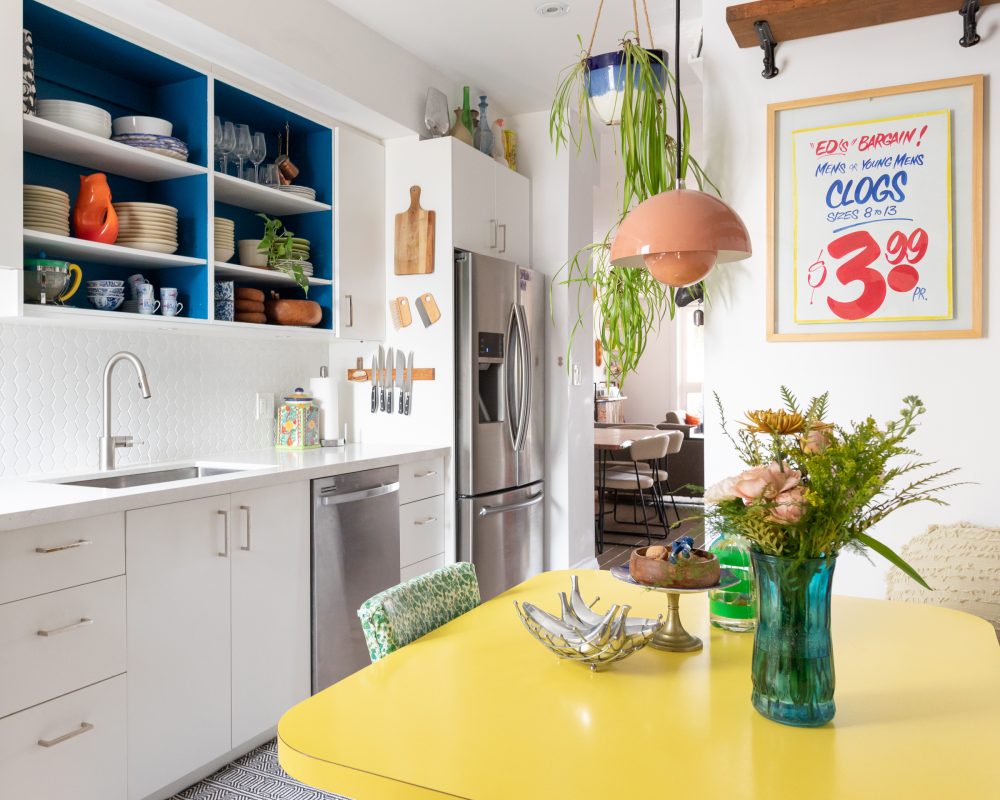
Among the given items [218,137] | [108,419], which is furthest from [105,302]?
[218,137]

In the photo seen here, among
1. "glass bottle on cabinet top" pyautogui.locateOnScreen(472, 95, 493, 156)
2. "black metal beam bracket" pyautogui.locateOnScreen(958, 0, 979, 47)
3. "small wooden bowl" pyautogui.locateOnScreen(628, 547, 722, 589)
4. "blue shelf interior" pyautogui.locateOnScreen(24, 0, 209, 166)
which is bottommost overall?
"small wooden bowl" pyautogui.locateOnScreen(628, 547, 722, 589)

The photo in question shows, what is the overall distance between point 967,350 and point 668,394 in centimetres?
942

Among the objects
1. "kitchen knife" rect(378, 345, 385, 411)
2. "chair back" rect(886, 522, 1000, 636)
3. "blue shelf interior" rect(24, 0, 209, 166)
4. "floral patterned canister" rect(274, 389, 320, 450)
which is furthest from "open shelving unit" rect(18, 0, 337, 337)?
"chair back" rect(886, 522, 1000, 636)

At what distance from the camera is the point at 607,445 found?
5.72 metres

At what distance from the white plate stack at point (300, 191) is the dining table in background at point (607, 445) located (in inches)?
118

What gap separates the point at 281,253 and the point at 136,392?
0.78 metres

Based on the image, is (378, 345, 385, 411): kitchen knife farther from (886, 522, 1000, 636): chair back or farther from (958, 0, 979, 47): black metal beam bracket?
(958, 0, 979, 47): black metal beam bracket

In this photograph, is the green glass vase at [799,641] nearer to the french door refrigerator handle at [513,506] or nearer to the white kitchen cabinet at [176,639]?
the white kitchen cabinet at [176,639]

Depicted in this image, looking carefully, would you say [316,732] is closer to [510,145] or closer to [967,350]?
[967,350]

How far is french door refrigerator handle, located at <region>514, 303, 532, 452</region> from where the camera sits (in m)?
3.93

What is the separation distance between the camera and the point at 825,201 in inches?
89.1

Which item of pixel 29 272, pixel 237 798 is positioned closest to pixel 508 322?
pixel 29 272

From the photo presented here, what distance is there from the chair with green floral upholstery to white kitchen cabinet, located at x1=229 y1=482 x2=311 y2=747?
1065mm

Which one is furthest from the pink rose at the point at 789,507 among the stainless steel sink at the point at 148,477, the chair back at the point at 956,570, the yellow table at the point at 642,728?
the stainless steel sink at the point at 148,477
